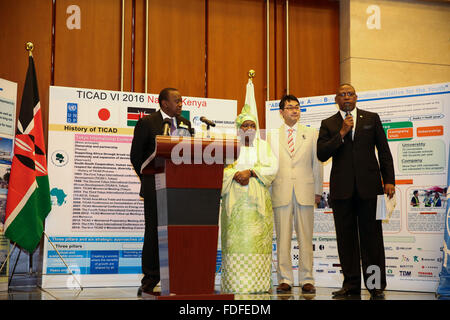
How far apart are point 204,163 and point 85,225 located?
8.29 feet

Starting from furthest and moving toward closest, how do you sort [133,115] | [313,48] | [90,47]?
[313,48]
[90,47]
[133,115]

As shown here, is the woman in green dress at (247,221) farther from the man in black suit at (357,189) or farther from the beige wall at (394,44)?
the beige wall at (394,44)

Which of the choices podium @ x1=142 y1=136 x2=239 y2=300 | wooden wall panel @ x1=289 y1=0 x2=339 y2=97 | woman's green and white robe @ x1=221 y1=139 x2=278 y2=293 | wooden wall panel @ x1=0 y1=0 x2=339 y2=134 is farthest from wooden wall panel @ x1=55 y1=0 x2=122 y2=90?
podium @ x1=142 y1=136 x2=239 y2=300

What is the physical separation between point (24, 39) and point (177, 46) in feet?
5.95

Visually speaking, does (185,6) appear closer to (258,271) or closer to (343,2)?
A: (343,2)

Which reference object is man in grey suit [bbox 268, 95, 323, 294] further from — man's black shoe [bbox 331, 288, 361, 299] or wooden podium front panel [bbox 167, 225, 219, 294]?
wooden podium front panel [bbox 167, 225, 219, 294]

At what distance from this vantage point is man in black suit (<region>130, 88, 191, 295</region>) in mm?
4344

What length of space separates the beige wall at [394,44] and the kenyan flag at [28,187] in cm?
411

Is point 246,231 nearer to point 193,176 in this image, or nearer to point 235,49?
point 193,176

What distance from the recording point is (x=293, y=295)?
4367 millimetres

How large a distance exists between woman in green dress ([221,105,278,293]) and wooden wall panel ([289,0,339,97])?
2.98 meters

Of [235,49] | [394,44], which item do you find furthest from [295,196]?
[394,44]

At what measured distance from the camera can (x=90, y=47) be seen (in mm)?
6633

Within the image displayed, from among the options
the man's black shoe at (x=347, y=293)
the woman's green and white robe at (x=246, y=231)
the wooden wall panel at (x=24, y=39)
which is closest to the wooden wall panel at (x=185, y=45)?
the wooden wall panel at (x=24, y=39)
